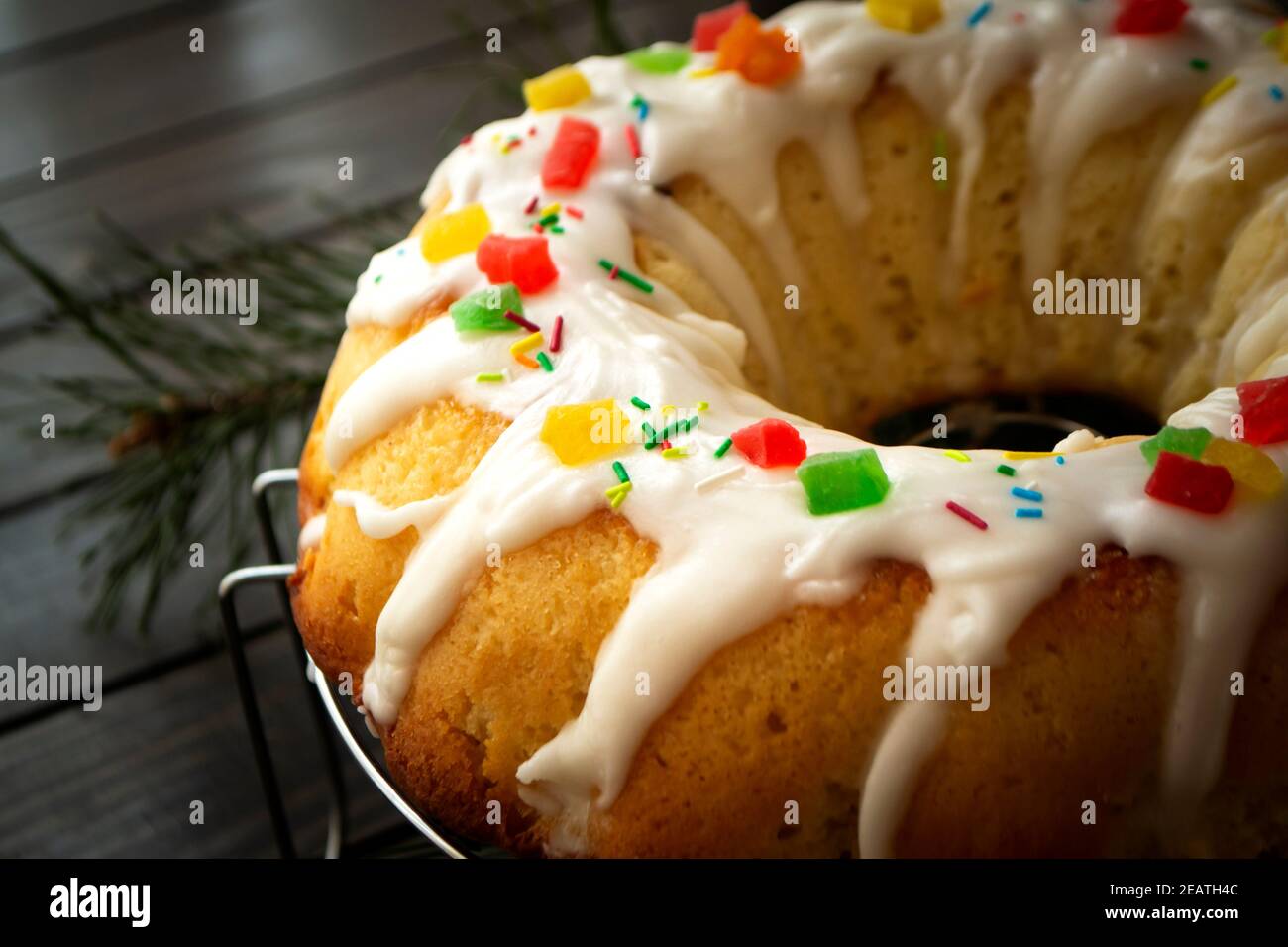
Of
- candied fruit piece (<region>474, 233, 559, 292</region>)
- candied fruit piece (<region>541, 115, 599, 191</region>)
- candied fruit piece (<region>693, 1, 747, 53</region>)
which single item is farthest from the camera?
candied fruit piece (<region>693, 1, 747, 53</region>)

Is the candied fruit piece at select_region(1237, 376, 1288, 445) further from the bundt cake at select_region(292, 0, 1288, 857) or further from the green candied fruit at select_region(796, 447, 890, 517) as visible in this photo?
the green candied fruit at select_region(796, 447, 890, 517)

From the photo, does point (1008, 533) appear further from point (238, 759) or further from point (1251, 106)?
point (238, 759)

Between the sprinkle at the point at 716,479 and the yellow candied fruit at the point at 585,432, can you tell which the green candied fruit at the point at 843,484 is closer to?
the sprinkle at the point at 716,479

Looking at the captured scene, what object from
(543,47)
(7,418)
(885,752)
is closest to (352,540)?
(885,752)

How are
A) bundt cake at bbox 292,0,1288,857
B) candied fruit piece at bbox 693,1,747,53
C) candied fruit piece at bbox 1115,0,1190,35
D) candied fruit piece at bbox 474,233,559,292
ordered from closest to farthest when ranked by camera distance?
bundt cake at bbox 292,0,1288,857 < candied fruit piece at bbox 474,233,559,292 < candied fruit piece at bbox 1115,0,1190,35 < candied fruit piece at bbox 693,1,747,53

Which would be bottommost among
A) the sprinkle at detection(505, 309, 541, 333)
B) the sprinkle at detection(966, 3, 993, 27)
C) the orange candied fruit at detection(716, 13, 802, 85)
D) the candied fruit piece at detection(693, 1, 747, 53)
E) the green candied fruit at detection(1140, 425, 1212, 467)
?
the green candied fruit at detection(1140, 425, 1212, 467)

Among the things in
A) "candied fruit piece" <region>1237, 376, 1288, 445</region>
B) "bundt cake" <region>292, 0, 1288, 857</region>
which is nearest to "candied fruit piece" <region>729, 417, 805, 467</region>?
"bundt cake" <region>292, 0, 1288, 857</region>
